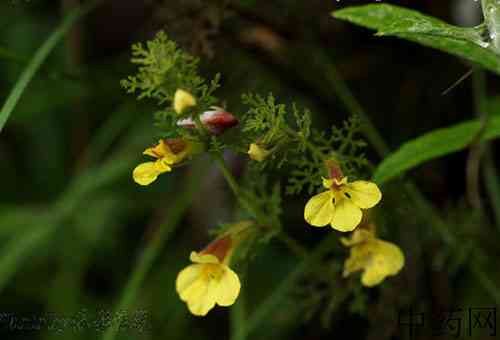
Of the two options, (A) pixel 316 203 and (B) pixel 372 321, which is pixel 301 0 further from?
(A) pixel 316 203

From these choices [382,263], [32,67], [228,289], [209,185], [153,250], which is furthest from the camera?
[209,185]

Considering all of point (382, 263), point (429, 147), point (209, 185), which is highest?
point (209, 185)

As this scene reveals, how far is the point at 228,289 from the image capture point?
2.80 ft

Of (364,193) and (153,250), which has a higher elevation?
(153,250)

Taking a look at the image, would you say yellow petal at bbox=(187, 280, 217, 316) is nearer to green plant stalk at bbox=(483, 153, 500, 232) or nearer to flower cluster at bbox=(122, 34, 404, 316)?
flower cluster at bbox=(122, 34, 404, 316)

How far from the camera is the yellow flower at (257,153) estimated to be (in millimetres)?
797

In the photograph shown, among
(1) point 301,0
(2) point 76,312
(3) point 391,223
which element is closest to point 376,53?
(1) point 301,0

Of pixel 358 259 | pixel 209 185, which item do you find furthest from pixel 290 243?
pixel 209 185

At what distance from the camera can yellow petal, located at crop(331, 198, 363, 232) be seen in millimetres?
802

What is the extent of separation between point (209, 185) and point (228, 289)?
3.07 ft

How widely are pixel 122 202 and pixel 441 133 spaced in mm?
920

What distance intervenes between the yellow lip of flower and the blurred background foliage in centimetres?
32

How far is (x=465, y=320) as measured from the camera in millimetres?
1335

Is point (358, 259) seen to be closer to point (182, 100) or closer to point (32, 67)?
point (182, 100)
